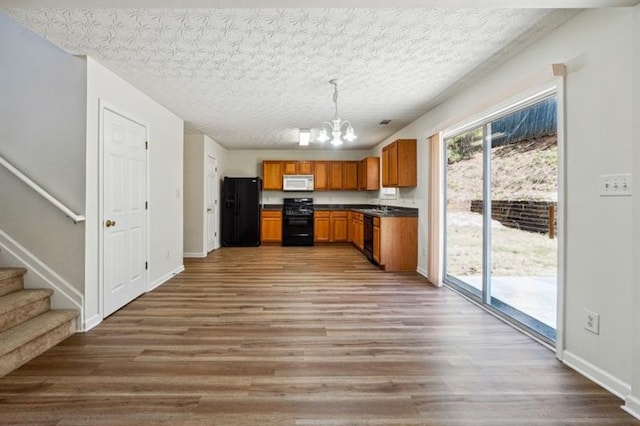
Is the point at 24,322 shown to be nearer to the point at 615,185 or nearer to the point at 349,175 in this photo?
the point at 615,185

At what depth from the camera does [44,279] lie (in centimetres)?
277

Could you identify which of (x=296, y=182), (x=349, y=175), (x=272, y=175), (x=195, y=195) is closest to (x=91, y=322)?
(x=195, y=195)

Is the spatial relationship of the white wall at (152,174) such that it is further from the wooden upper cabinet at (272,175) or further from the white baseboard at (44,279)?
the wooden upper cabinet at (272,175)

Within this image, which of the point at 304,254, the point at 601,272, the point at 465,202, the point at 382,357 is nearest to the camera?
the point at 601,272

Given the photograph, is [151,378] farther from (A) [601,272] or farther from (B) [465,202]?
(B) [465,202]

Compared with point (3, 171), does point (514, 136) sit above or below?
above

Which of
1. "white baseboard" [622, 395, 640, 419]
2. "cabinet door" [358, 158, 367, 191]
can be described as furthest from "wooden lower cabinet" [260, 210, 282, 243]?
"white baseboard" [622, 395, 640, 419]

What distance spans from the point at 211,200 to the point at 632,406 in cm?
652

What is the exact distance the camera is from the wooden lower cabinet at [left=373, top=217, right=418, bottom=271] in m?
4.98

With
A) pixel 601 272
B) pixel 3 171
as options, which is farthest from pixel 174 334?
pixel 601 272

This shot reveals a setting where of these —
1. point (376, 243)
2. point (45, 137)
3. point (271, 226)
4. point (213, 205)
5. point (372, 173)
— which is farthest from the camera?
point (271, 226)

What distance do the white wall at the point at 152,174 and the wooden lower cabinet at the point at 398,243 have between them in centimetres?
312

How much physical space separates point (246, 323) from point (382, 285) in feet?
6.46

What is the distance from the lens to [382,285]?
13.8 feet
